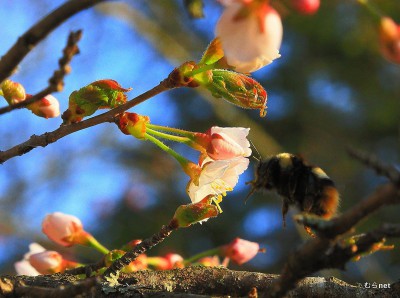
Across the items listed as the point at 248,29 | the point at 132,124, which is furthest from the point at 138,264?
the point at 248,29

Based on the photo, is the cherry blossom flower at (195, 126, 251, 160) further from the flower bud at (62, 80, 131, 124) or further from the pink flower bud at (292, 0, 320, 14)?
the pink flower bud at (292, 0, 320, 14)

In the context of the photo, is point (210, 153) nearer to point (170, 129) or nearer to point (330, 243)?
point (170, 129)

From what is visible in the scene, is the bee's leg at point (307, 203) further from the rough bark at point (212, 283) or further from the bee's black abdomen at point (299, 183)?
the rough bark at point (212, 283)

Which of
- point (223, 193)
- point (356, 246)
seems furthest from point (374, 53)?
point (356, 246)

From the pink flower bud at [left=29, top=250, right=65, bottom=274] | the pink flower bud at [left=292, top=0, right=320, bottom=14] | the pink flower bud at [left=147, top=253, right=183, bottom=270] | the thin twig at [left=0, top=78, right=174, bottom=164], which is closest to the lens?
the pink flower bud at [left=292, top=0, right=320, bottom=14]

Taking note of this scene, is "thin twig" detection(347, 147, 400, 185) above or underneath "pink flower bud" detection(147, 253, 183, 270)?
above

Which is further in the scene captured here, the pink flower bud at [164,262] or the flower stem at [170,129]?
the pink flower bud at [164,262]

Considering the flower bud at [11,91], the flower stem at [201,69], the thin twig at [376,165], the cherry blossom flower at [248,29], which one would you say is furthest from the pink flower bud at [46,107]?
the thin twig at [376,165]

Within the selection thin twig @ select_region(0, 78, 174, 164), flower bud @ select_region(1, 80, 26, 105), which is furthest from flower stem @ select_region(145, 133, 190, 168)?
flower bud @ select_region(1, 80, 26, 105)
